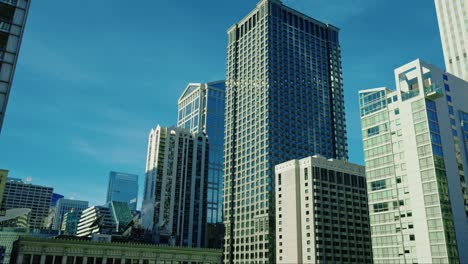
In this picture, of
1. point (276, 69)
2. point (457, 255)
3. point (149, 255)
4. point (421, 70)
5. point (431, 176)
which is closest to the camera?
point (457, 255)

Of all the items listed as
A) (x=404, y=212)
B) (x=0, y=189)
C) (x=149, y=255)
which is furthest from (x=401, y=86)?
(x=0, y=189)

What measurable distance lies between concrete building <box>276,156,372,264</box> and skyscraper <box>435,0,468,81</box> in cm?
5238

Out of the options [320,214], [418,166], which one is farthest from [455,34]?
[418,166]

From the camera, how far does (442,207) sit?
285 ft

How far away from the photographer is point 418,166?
303ft

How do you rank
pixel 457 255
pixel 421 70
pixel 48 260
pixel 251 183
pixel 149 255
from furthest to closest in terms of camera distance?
pixel 251 183 < pixel 149 255 < pixel 48 260 < pixel 421 70 < pixel 457 255

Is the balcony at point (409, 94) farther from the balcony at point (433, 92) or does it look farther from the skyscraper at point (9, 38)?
the skyscraper at point (9, 38)

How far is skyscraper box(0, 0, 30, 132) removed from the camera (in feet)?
162

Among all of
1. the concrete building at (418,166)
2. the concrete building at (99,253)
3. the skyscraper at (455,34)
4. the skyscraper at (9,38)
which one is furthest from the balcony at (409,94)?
the concrete building at (99,253)

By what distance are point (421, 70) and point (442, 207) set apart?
1232 inches

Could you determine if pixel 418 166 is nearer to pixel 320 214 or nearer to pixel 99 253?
pixel 320 214

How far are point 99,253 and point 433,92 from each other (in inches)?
4035

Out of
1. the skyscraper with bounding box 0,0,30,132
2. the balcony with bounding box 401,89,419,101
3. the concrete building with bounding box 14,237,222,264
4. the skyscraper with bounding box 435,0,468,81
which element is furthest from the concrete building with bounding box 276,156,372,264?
the skyscraper with bounding box 0,0,30,132

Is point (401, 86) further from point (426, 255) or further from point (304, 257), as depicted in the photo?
point (304, 257)
